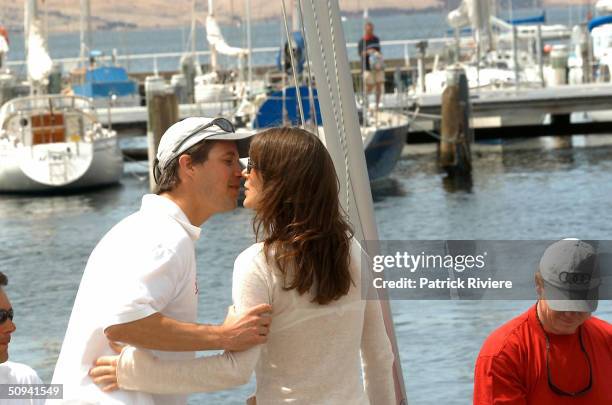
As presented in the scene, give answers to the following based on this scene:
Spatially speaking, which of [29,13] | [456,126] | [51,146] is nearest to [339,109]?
[456,126]

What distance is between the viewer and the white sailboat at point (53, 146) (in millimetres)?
27203

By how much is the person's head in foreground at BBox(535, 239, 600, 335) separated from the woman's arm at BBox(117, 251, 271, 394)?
2.62 ft

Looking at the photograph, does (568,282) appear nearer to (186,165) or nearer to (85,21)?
(186,165)

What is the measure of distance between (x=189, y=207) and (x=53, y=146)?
24634mm

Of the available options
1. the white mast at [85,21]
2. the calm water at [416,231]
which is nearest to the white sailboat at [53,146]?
the calm water at [416,231]

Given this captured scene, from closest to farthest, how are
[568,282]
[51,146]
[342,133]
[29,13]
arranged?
1. [568,282]
2. [342,133]
3. [51,146]
4. [29,13]

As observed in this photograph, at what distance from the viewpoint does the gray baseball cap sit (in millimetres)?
3482

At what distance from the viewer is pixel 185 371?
3139mm

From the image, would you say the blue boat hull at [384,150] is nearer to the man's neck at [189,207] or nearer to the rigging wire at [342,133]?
the rigging wire at [342,133]

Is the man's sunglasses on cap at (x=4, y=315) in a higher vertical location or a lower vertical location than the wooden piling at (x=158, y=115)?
higher

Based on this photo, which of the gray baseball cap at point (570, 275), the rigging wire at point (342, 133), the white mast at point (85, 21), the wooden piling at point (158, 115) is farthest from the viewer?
the white mast at point (85, 21)

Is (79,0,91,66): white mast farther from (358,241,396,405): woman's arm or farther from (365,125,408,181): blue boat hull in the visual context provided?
(358,241,396,405): woman's arm

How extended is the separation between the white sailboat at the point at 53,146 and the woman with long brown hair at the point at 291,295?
24.3 meters

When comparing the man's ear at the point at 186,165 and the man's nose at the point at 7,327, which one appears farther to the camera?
the man's nose at the point at 7,327
